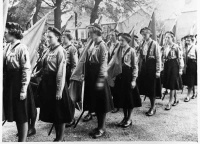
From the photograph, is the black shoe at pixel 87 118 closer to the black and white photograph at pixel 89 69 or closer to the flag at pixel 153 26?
the black and white photograph at pixel 89 69

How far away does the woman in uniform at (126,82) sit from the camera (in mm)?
4551

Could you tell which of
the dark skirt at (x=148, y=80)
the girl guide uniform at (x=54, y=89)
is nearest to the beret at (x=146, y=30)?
the dark skirt at (x=148, y=80)

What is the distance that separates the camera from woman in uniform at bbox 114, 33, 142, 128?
179 inches

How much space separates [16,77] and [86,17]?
1.79m

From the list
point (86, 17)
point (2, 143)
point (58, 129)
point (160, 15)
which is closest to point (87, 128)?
point (58, 129)

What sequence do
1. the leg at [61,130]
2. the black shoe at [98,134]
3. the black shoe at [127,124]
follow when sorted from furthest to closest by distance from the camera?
the black shoe at [127,124] → the black shoe at [98,134] → the leg at [61,130]

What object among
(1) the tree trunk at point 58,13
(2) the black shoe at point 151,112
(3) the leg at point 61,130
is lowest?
(2) the black shoe at point 151,112

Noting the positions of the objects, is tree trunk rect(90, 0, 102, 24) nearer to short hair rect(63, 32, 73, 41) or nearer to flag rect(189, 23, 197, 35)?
short hair rect(63, 32, 73, 41)

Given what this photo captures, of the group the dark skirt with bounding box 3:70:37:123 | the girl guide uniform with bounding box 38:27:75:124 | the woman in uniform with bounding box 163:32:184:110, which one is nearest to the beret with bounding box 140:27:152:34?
the woman in uniform with bounding box 163:32:184:110

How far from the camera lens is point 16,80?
3432 millimetres

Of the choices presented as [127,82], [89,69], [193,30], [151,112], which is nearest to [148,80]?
[151,112]

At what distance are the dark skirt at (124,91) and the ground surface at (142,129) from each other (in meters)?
0.39

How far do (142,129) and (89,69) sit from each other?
1.40 m

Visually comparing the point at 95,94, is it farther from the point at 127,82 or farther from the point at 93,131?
the point at 127,82
